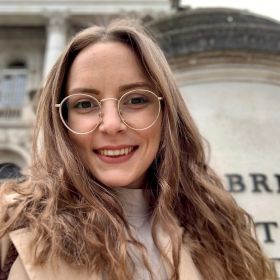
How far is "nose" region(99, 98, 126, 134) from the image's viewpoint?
1.40 meters

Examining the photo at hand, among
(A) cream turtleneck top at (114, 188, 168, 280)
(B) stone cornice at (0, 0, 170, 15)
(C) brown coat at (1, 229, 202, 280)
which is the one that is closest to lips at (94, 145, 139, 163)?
(A) cream turtleneck top at (114, 188, 168, 280)

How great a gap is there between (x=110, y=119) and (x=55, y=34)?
743 inches

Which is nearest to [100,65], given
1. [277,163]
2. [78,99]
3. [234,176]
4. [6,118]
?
[78,99]

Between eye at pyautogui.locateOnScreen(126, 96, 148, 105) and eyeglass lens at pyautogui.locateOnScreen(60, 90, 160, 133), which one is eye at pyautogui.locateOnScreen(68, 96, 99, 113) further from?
eye at pyautogui.locateOnScreen(126, 96, 148, 105)

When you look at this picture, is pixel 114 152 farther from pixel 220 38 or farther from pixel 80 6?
pixel 80 6

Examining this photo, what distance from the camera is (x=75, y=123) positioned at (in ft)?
4.79

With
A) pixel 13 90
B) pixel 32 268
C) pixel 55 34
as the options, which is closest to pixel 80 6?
pixel 55 34

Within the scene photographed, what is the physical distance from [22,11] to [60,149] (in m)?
20.5

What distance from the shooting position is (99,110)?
4.70 ft

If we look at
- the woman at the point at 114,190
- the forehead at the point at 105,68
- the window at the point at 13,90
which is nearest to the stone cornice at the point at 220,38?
the woman at the point at 114,190

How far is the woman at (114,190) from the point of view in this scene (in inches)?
49.8

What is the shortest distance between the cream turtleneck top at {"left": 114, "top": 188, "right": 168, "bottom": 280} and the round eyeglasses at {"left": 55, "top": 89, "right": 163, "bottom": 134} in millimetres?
224

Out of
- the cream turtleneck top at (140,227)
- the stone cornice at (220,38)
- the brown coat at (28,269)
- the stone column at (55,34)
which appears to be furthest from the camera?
the stone column at (55,34)

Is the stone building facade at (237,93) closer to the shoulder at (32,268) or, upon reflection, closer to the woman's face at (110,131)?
the woman's face at (110,131)
